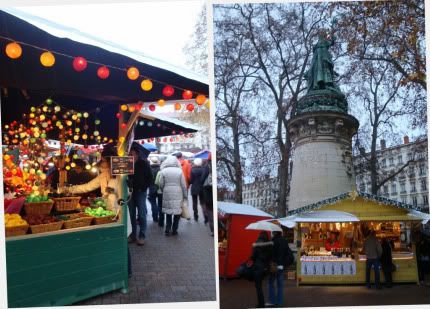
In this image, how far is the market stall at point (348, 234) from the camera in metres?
7.80

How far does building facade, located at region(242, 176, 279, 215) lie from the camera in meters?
7.78

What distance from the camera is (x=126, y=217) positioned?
6.87 m

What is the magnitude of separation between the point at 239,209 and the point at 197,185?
35.3 inches

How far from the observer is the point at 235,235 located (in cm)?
800

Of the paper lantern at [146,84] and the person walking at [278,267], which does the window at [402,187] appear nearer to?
the person walking at [278,267]

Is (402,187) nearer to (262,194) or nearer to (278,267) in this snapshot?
(262,194)

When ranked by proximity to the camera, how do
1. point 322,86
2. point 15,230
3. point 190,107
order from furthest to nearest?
1. point 322,86
2. point 190,107
3. point 15,230

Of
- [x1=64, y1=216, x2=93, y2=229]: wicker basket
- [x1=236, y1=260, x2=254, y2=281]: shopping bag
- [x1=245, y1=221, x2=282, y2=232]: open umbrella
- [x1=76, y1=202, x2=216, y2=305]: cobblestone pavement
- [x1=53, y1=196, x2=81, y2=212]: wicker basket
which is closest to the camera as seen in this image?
[x1=64, y1=216, x2=93, y2=229]: wicker basket

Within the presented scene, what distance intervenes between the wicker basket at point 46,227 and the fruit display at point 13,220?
130 millimetres

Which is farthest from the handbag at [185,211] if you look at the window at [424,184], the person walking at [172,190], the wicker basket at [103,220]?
the window at [424,184]

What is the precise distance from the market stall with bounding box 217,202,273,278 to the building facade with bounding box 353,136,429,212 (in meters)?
1.81

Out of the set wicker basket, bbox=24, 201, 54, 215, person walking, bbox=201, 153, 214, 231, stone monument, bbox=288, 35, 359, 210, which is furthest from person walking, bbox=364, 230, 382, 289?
wicker basket, bbox=24, 201, 54, 215

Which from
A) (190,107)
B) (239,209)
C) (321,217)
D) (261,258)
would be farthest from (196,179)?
(321,217)

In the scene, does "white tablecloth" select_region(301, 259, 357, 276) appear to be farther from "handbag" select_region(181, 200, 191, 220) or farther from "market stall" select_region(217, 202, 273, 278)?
"handbag" select_region(181, 200, 191, 220)
